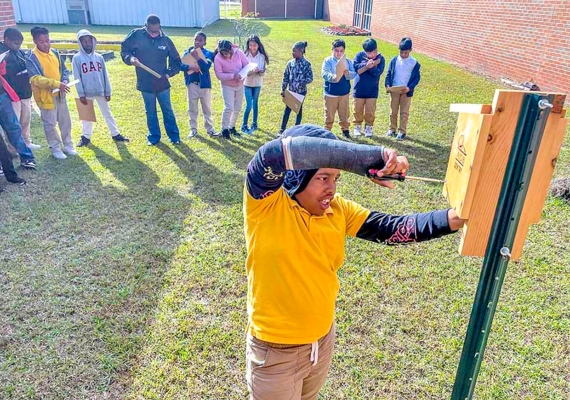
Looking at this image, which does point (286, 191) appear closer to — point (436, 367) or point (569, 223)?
point (436, 367)

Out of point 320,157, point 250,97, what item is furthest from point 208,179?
point 320,157

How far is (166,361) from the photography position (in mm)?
3053

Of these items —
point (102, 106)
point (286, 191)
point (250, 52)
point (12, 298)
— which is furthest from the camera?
point (250, 52)

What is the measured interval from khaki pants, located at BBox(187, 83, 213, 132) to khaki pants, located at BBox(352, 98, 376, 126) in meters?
2.62

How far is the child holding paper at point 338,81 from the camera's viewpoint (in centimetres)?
728

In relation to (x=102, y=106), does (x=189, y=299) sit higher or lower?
lower

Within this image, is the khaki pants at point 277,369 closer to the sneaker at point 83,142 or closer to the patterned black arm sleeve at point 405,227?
the patterned black arm sleeve at point 405,227

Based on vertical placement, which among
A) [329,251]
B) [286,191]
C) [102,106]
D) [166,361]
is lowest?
[166,361]

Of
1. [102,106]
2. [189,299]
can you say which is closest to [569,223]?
[189,299]

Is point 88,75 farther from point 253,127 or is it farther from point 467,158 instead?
point 467,158

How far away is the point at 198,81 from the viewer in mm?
7582

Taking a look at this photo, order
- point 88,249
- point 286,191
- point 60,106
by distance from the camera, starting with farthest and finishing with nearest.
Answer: point 60,106 < point 88,249 < point 286,191

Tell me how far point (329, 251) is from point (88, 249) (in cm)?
332

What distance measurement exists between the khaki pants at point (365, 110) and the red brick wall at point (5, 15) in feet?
18.9
